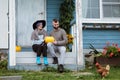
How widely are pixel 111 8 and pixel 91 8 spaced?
2.24 ft

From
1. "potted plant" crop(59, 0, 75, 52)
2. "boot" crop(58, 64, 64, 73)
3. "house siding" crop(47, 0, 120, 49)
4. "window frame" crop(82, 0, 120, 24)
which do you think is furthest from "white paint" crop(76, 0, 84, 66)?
"potted plant" crop(59, 0, 75, 52)

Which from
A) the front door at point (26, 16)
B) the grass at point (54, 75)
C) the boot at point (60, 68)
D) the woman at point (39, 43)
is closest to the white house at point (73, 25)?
the front door at point (26, 16)

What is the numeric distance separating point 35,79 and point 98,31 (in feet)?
15.1

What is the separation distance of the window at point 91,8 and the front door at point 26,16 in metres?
1.95

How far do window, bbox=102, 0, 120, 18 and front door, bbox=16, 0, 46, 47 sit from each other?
240 cm

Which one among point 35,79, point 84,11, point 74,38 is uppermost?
point 84,11

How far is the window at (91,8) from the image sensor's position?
1345cm

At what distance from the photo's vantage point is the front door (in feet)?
48.5

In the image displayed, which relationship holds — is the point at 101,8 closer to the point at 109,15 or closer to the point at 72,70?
the point at 109,15

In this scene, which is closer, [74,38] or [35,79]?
[35,79]

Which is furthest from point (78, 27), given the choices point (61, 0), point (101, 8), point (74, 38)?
point (61, 0)

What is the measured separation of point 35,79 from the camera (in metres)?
9.49

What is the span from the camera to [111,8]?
13.6 metres

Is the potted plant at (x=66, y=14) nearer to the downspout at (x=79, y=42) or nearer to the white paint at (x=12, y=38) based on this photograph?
the downspout at (x=79, y=42)
